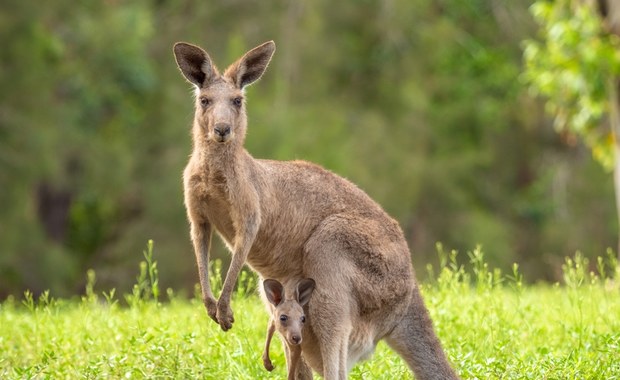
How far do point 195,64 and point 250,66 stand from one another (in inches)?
13.1

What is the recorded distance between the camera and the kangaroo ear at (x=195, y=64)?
23.0 ft

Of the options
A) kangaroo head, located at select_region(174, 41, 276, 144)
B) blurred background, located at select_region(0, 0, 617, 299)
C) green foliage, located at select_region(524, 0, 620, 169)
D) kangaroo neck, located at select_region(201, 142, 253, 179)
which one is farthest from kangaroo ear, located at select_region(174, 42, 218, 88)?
blurred background, located at select_region(0, 0, 617, 299)

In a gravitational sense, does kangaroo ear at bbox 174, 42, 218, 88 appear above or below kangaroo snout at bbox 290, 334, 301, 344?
above

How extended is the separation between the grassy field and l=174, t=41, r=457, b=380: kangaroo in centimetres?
47

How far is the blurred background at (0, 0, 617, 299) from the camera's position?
24.2 m

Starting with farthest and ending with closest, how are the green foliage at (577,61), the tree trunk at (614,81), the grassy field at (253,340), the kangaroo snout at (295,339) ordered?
the tree trunk at (614,81) < the green foliage at (577,61) < the grassy field at (253,340) < the kangaroo snout at (295,339)

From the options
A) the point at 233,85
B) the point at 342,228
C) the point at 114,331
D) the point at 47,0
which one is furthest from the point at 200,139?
the point at 47,0

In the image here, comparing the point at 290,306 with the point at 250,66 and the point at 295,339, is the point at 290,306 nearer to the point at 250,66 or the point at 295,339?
the point at 295,339

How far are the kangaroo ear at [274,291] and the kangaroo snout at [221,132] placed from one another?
870 millimetres

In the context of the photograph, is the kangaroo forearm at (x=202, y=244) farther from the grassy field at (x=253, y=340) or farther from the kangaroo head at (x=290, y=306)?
the grassy field at (x=253, y=340)

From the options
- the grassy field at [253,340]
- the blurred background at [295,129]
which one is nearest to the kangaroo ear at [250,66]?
the grassy field at [253,340]

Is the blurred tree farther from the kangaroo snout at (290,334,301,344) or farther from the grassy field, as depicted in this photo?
the kangaroo snout at (290,334,301,344)

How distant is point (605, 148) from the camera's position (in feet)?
57.2

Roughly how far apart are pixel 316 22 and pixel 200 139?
2187cm
